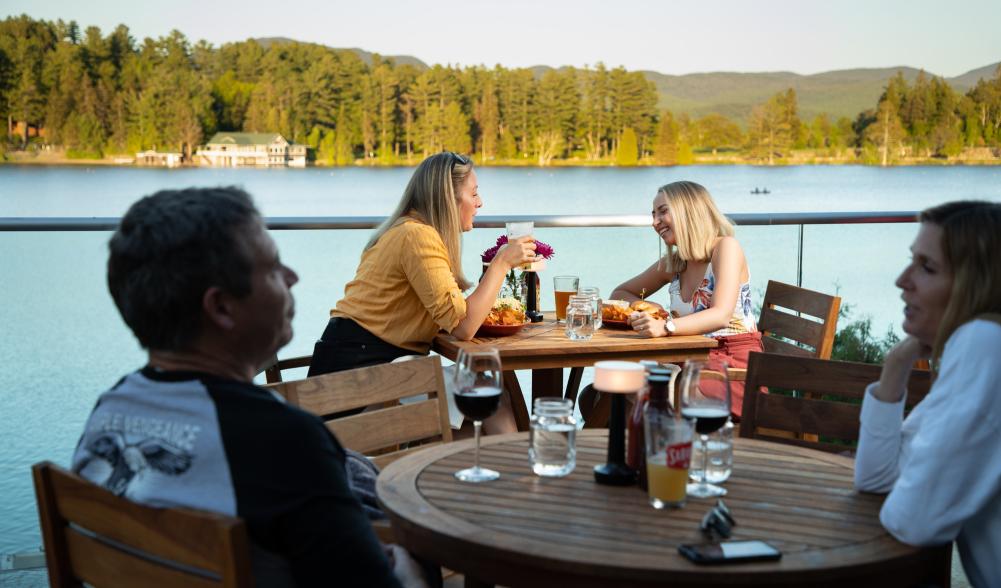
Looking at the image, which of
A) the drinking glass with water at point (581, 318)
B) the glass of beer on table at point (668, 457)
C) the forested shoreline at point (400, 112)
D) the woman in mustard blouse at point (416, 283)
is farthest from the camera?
the forested shoreline at point (400, 112)

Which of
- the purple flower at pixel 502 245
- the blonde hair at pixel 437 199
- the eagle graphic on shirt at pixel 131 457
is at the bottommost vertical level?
the eagle graphic on shirt at pixel 131 457

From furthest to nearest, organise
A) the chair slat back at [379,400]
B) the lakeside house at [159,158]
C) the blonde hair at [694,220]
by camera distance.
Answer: the lakeside house at [159,158]
the blonde hair at [694,220]
the chair slat back at [379,400]

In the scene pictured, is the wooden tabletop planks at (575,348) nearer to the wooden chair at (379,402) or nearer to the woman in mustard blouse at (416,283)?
the woman in mustard blouse at (416,283)

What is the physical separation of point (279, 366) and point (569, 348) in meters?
1.15

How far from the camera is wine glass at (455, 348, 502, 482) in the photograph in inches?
80.7

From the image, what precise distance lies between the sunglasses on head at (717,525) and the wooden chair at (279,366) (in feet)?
7.56

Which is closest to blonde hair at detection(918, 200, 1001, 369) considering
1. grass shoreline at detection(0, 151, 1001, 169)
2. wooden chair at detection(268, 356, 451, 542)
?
wooden chair at detection(268, 356, 451, 542)

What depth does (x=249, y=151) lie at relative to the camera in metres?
11.7

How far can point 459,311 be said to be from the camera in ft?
12.3

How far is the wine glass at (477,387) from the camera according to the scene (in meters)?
2.05

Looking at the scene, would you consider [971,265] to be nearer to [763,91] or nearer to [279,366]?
[279,366]

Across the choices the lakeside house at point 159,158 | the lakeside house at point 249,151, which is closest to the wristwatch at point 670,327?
the lakeside house at point 249,151

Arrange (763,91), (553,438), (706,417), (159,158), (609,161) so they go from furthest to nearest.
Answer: (763,91), (609,161), (159,158), (553,438), (706,417)

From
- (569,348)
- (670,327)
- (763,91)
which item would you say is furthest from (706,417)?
(763,91)
